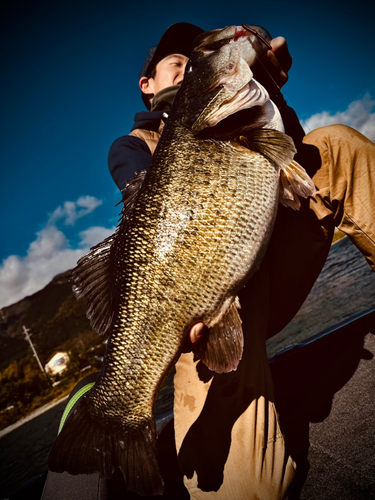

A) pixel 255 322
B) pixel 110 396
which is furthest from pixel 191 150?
pixel 110 396

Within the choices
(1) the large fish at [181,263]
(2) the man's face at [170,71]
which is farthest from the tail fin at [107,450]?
(2) the man's face at [170,71]

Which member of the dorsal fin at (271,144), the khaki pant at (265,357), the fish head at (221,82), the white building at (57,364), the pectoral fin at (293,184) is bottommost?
the white building at (57,364)

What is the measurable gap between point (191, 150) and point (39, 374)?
42141mm

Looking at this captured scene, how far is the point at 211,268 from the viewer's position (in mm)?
1636

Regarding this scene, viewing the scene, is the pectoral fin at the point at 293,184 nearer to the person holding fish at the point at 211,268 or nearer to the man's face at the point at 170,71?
the person holding fish at the point at 211,268

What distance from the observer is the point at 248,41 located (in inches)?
79.0

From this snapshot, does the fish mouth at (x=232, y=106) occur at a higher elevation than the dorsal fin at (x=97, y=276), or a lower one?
higher

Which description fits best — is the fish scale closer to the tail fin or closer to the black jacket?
the tail fin

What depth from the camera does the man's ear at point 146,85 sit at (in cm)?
389

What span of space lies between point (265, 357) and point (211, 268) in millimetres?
1193

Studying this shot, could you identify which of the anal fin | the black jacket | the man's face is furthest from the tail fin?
the man's face

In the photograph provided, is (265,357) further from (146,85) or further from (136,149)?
(146,85)

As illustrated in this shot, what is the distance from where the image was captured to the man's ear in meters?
3.89

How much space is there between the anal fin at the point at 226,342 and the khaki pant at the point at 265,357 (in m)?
0.48
